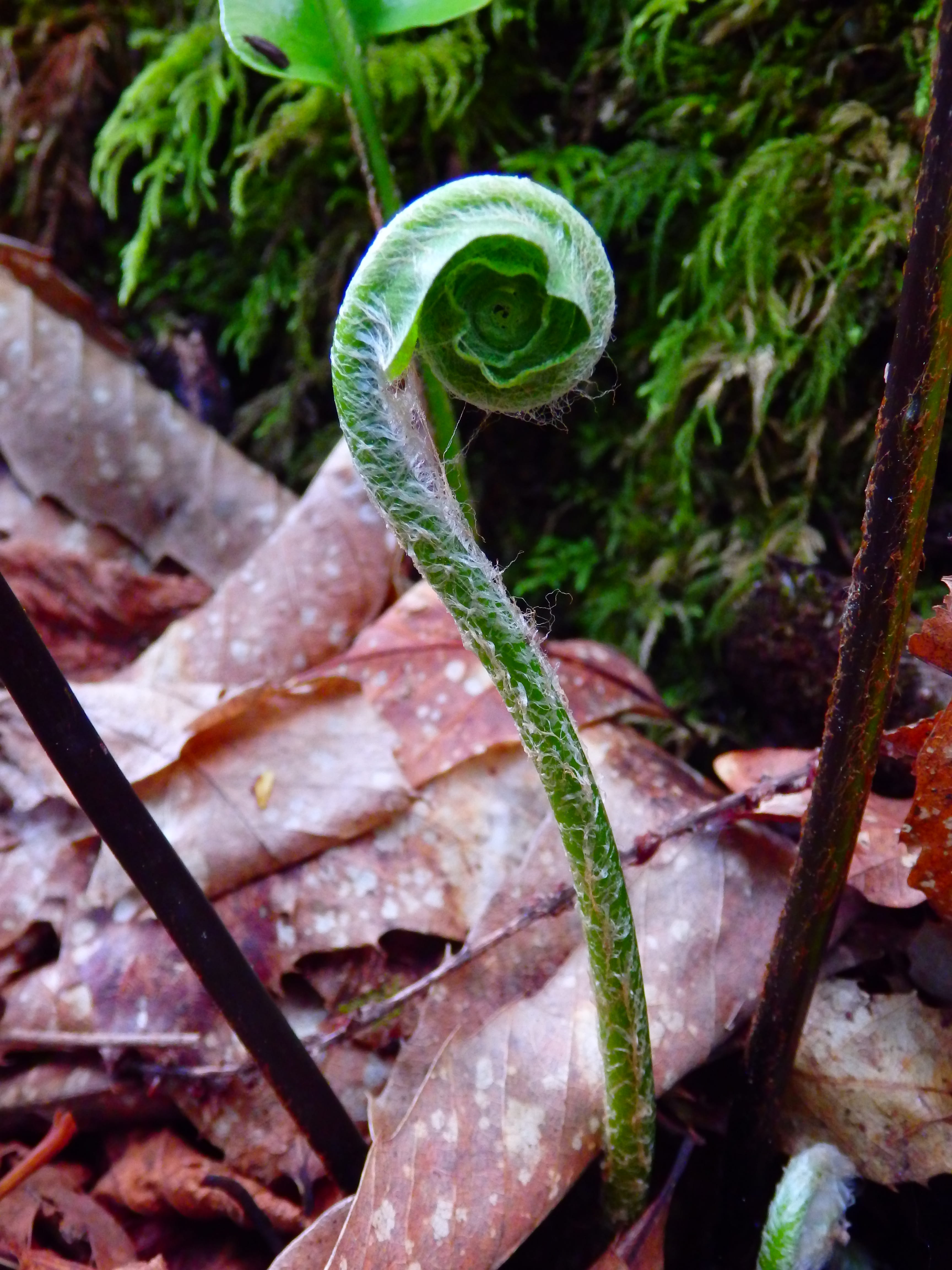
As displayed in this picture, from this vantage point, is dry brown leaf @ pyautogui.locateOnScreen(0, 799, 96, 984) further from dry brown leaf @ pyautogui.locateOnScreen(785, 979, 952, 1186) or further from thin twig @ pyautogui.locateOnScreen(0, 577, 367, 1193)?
dry brown leaf @ pyautogui.locateOnScreen(785, 979, 952, 1186)

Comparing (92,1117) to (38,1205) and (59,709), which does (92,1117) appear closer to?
(38,1205)

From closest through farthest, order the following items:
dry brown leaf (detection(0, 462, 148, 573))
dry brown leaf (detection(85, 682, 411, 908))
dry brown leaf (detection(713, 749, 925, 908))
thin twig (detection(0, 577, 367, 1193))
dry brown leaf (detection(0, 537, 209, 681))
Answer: thin twig (detection(0, 577, 367, 1193)), dry brown leaf (detection(713, 749, 925, 908)), dry brown leaf (detection(85, 682, 411, 908)), dry brown leaf (detection(0, 537, 209, 681)), dry brown leaf (detection(0, 462, 148, 573))

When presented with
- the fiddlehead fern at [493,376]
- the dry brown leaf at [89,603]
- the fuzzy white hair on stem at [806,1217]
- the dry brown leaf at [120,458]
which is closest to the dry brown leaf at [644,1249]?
the fuzzy white hair on stem at [806,1217]

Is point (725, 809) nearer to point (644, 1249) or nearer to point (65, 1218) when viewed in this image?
point (644, 1249)

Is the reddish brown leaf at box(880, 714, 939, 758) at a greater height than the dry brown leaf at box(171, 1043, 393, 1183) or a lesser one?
greater

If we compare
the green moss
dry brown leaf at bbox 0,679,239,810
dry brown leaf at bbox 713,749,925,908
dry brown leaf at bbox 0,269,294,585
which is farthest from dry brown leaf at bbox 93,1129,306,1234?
dry brown leaf at bbox 0,269,294,585

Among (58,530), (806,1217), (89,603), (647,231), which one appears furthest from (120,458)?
(806,1217)

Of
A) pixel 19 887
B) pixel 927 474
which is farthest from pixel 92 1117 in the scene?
pixel 927 474
